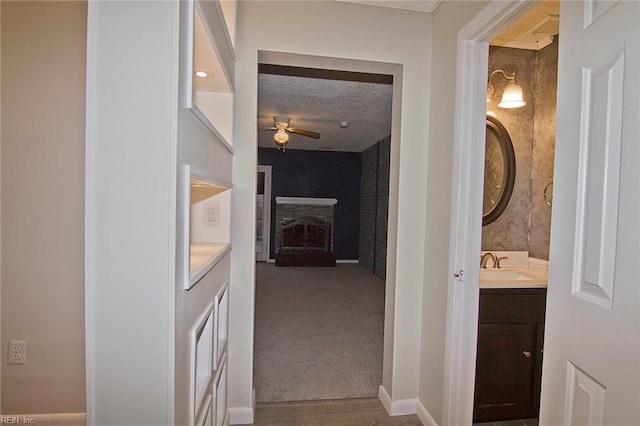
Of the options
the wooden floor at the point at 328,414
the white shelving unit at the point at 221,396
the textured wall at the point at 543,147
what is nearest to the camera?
the white shelving unit at the point at 221,396

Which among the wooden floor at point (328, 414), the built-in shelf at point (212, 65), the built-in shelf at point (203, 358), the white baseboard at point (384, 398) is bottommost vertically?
the wooden floor at point (328, 414)

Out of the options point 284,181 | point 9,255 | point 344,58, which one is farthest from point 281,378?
point 284,181

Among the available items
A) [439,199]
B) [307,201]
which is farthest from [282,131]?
[307,201]

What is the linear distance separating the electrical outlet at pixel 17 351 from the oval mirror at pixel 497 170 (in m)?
2.98

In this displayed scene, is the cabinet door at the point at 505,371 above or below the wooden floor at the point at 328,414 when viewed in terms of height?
above

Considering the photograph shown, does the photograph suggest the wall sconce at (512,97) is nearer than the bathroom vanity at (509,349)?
No

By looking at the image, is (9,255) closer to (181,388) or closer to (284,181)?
(181,388)

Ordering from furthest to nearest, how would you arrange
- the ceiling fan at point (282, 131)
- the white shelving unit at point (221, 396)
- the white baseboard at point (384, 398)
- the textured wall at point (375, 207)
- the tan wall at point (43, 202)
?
1. the textured wall at point (375, 207)
2. the ceiling fan at point (282, 131)
3. the white baseboard at point (384, 398)
4. the tan wall at point (43, 202)
5. the white shelving unit at point (221, 396)

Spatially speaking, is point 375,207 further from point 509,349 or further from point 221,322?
point 221,322

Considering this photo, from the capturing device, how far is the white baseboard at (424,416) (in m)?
1.99

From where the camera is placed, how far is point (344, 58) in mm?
2070

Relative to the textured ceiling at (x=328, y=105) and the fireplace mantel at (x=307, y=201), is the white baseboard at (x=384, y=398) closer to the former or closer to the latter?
the textured ceiling at (x=328, y=105)

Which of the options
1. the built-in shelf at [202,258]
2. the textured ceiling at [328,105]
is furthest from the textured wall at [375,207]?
the built-in shelf at [202,258]

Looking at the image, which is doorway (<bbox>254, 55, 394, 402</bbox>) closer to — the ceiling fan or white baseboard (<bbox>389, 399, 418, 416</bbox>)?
the ceiling fan
